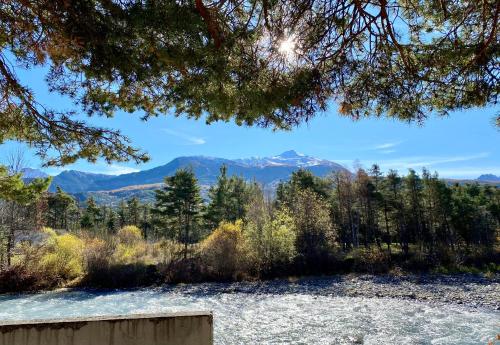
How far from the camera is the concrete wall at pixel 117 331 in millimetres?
3244

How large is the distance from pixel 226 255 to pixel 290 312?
33.9ft

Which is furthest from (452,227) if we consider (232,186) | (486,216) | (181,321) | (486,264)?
(181,321)

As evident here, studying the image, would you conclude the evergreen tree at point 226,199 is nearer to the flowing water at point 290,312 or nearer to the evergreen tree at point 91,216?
the flowing water at point 290,312

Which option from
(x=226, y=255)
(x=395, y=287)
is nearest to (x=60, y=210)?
(x=226, y=255)

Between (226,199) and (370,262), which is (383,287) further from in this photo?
(226,199)

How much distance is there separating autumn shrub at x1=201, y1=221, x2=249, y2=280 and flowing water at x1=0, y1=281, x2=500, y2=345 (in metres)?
2.40

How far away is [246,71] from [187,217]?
3187 centimetres

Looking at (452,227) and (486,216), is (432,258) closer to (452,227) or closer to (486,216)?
(452,227)

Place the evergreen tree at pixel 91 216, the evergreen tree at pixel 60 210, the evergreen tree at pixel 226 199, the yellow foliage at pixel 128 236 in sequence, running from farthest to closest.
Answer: the evergreen tree at pixel 60 210 < the evergreen tree at pixel 91 216 < the evergreen tree at pixel 226 199 < the yellow foliage at pixel 128 236

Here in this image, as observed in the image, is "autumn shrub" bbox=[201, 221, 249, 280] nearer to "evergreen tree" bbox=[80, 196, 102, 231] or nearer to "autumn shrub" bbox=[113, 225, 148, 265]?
"autumn shrub" bbox=[113, 225, 148, 265]

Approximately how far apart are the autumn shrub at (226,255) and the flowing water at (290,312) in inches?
94.5

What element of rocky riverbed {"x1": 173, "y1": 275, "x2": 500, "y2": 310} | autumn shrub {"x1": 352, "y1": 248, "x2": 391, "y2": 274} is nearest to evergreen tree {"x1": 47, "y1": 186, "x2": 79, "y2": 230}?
rocky riverbed {"x1": 173, "y1": 275, "x2": 500, "y2": 310}

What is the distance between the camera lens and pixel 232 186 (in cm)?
4331

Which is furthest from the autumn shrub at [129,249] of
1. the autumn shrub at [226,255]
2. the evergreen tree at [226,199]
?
the evergreen tree at [226,199]
